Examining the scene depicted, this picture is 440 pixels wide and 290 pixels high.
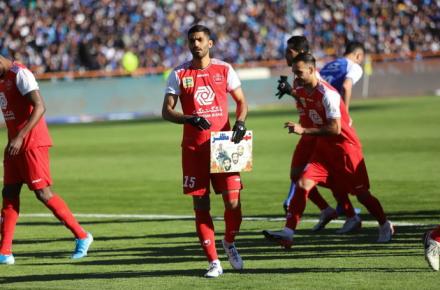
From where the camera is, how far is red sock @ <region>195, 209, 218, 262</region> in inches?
372

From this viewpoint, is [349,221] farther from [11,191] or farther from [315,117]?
[11,191]

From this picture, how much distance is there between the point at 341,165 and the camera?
36.4 feet

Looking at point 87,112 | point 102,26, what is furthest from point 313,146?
point 102,26

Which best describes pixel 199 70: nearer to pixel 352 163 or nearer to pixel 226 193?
pixel 226 193

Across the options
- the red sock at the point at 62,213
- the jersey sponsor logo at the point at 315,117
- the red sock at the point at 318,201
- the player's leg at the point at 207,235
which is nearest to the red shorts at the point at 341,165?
the jersey sponsor logo at the point at 315,117

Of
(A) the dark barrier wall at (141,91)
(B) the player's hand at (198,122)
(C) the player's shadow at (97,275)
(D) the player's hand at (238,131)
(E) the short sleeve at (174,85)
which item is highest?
(E) the short sleeve at (174,85)

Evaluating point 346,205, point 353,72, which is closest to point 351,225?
point 346,205

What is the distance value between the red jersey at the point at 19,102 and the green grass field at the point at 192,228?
1.23 metres

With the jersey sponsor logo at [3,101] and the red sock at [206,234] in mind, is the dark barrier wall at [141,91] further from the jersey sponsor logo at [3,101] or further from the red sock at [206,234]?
the red sock at [206,234]

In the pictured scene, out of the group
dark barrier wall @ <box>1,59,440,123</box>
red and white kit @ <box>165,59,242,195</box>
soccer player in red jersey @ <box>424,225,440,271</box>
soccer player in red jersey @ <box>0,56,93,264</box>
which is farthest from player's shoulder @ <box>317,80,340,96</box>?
dark barrier wall @ <box>1,59,440,123</box>

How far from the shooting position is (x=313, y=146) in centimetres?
1235

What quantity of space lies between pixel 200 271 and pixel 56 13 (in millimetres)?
35320

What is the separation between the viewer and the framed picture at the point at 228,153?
933 cm

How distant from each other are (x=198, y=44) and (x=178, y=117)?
0.66 metres
